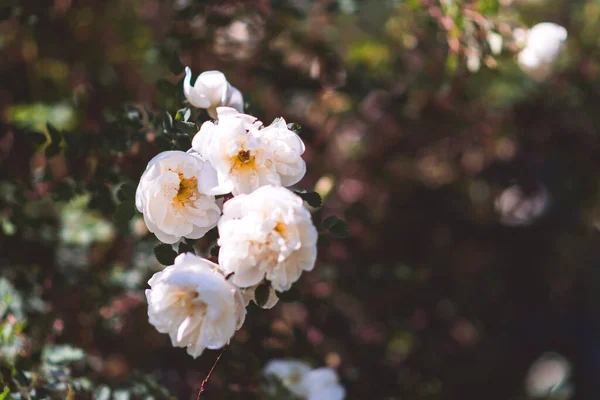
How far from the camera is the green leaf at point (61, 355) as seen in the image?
1.06 m

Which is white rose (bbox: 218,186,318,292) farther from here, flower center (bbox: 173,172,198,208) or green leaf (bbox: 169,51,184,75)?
green leaf (bbox: 169,51,184,75)

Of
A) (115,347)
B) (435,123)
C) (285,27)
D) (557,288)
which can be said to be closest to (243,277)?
(115,347)

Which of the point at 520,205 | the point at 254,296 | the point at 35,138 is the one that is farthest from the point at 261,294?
the point at 520,205

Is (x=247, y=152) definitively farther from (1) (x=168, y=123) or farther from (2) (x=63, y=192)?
(2) (x=63, y=192)

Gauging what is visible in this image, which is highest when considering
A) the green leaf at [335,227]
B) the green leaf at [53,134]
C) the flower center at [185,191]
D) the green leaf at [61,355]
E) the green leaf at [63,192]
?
the green leaf at [335,227]

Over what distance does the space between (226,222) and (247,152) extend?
11 cm

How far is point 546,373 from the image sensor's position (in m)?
2.14

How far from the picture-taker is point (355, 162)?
1.93 meters

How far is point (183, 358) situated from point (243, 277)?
655 mm

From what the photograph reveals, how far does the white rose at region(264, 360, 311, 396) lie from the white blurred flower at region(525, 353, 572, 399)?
3.34 ft

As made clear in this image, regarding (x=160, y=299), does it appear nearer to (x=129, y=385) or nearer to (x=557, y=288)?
(x=129, y=385)

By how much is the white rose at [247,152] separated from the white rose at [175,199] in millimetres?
21

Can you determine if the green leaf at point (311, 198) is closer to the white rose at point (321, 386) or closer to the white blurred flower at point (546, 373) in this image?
the white rose at point (321, 386)

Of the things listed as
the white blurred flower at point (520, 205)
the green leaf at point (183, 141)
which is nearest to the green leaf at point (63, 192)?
the green leaf at point (183, 141)
